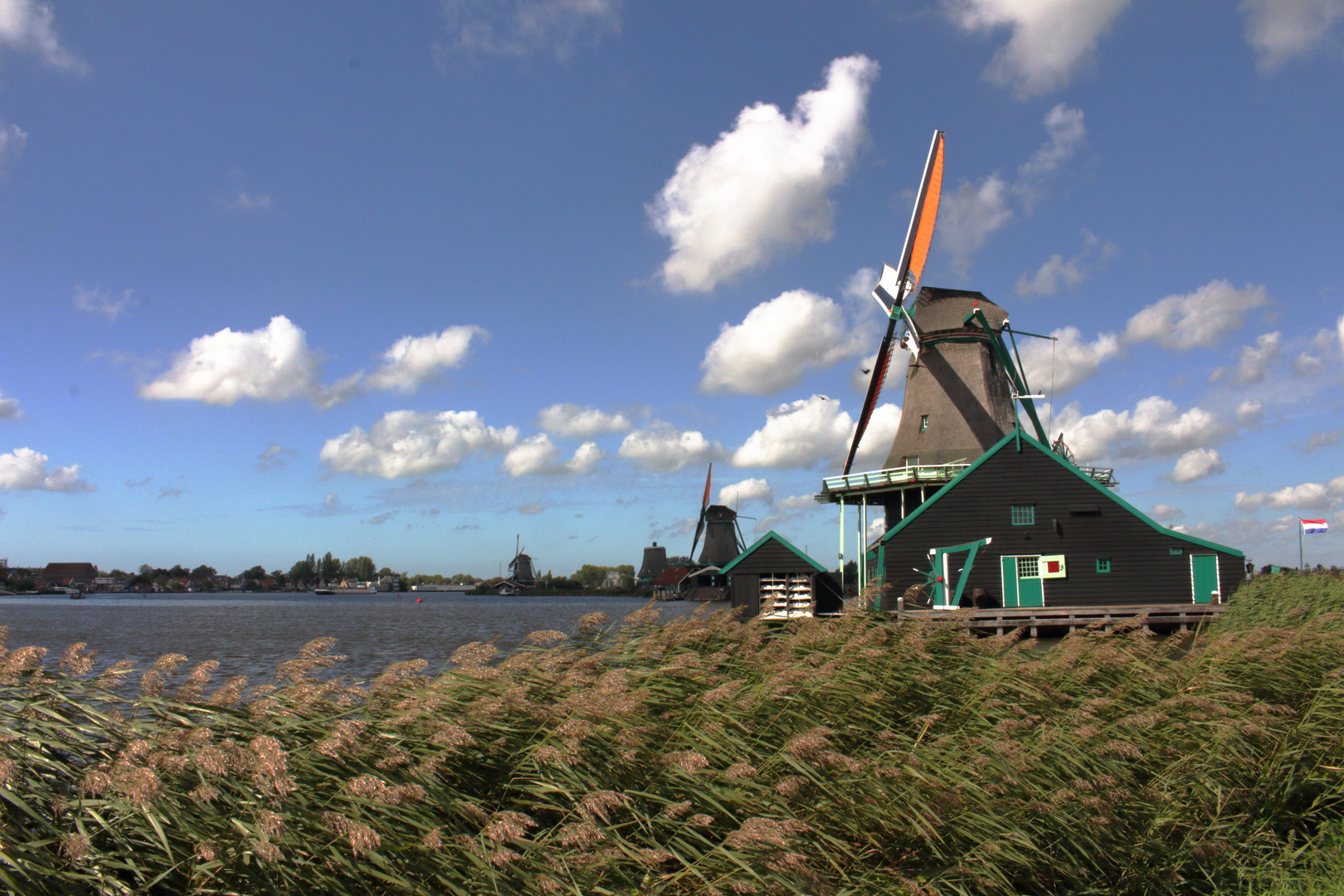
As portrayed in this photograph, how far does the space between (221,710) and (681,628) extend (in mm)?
3052

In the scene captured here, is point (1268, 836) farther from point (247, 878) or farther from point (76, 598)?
point (76, 598)

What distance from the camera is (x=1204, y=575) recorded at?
72.5 feet

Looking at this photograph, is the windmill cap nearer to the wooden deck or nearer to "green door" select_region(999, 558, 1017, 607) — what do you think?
"green door" select_region(999, 558, 1017, 607)

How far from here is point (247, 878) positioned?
2.59 metres

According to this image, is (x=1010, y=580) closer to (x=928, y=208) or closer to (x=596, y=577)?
(x=928, y=208)

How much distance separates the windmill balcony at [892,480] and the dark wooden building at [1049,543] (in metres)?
1.98

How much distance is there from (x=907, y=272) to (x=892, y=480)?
10.2m

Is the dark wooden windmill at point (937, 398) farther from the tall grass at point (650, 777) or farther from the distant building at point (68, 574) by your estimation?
the distant building at point (68, 574)

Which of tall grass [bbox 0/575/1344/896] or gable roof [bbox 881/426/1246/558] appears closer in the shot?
tall grass [bbox 0/575/1344/896]

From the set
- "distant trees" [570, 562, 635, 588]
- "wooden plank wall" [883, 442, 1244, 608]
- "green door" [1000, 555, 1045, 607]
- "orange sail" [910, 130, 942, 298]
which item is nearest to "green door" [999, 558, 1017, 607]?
"green door" [1000, 555, 1045, 607]

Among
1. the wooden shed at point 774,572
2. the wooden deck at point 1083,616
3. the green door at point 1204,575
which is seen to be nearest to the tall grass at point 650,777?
the wooden deck at point 1083,616

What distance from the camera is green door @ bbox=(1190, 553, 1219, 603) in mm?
22047

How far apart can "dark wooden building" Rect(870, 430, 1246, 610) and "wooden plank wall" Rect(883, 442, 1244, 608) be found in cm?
2

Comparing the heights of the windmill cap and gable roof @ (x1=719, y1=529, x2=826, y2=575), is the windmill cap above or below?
above
